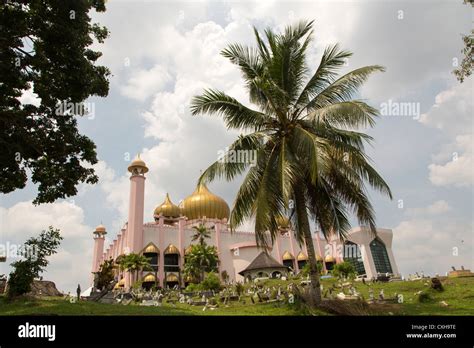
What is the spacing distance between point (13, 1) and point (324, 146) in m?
11.6

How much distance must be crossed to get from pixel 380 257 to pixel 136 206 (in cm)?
3824

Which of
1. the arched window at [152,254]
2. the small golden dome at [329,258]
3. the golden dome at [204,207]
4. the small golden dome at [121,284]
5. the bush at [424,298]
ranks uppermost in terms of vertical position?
the golden dome at [204,207]

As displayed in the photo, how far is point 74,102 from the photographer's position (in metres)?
13.9

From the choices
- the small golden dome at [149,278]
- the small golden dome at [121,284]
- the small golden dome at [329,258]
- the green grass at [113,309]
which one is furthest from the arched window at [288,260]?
the green grass at [113,309]

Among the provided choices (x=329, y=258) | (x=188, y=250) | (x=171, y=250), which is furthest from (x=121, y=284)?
(x=329, y=258)

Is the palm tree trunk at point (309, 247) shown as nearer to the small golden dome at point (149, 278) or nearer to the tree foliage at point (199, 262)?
the tree foliage at point (199, 262)

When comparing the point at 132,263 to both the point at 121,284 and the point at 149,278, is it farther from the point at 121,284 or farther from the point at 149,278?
the point at 121,284

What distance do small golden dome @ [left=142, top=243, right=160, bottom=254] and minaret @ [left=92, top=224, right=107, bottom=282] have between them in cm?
1745

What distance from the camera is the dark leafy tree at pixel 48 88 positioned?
1277cm

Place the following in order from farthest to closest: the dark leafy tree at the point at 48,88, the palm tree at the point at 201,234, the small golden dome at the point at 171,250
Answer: the small golden dome at the point at 171,250 < the palm tree at the point at 201,234 < the dark leafy tree at the point at 48,88

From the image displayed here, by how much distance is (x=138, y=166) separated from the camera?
53406 millimetres
